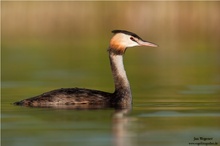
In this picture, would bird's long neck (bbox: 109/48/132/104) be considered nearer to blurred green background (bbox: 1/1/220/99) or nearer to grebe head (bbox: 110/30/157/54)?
grebe head (bbox: 110/30/157/54)

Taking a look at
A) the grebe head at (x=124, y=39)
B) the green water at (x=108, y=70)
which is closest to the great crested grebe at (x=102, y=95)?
the grebe head at (x=124, y=39)

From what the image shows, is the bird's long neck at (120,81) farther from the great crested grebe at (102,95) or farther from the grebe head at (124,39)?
the grebe head at (124,39)

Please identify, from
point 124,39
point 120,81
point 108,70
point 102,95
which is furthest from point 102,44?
point 102,95

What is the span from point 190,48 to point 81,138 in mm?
22283

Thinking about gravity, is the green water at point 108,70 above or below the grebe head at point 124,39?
below

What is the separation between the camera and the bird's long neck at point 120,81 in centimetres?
1764

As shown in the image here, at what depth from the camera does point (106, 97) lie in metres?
17.5

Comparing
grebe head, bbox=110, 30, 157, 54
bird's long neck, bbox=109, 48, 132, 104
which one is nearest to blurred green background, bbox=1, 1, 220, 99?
bird's long neck, bbox=109, 48, 132, 104

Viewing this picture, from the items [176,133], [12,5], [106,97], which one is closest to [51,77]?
[106,97]

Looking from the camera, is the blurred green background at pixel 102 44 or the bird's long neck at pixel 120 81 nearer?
the bird's long neck at pixel 120 81

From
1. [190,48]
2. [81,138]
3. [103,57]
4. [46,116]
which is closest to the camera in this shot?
[81,138]

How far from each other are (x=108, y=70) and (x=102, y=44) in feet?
33.9

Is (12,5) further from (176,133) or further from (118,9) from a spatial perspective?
(176,133)

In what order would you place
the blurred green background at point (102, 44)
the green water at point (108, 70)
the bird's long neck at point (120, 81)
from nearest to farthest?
the green water at point (108, 70)
the bird's long neck at point (120, 81)
the blurred green background at point (102, 44)
